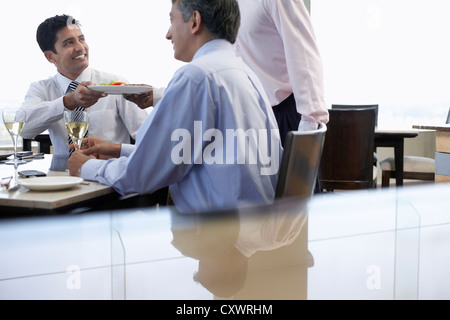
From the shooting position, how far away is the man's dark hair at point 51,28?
2.17 meters

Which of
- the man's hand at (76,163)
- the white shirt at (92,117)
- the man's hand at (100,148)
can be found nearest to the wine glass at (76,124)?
the man's hand at (100,148)

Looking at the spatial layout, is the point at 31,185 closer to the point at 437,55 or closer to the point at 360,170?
the point at 360,170

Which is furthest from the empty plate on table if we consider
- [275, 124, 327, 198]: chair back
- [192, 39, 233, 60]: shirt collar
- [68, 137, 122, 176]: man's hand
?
[275, 124, 327, 198]: chair back

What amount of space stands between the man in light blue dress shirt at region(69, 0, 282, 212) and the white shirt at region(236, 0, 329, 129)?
Answer: 2.15 ft

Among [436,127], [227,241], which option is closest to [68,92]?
[227,241]

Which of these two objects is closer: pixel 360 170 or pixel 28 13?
pixel 360 170

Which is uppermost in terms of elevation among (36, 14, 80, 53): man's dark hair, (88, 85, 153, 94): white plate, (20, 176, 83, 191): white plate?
(36, 14, 80, 53): man's dark hair

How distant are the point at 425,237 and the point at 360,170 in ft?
8.49

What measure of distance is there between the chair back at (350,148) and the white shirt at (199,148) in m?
1.81

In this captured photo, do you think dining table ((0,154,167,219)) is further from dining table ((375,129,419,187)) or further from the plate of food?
dining table ((375,129,419,187))

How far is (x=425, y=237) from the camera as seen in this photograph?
1.36 feet

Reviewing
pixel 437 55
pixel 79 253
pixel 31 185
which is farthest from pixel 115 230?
pixel 437 55

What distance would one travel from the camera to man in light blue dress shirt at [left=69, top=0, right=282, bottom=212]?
1162 millimetres

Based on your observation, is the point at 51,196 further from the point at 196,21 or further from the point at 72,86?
the point at 72,86
